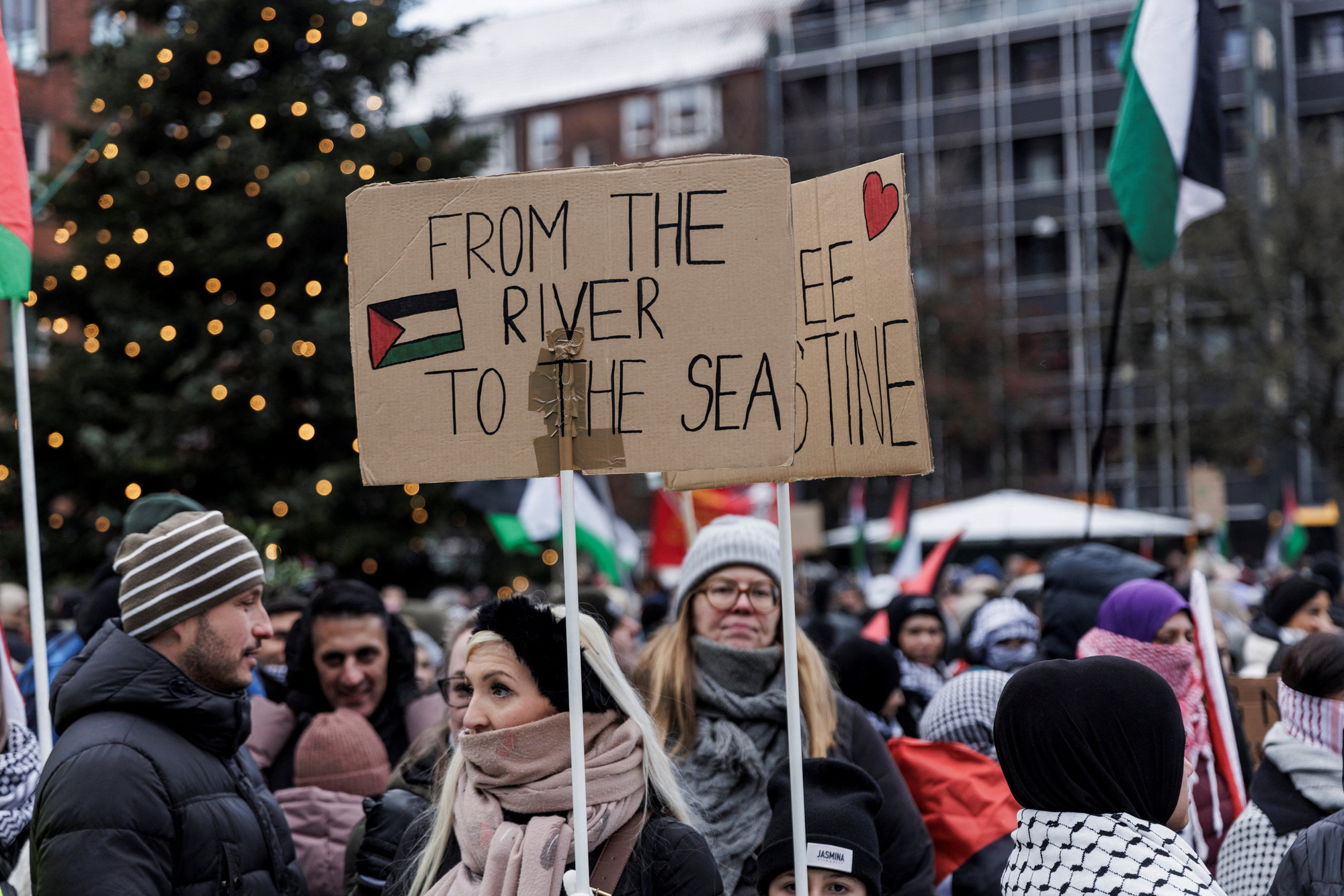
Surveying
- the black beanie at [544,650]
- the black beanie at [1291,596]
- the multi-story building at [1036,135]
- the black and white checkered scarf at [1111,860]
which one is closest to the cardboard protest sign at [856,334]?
the black beanie at [544,650]

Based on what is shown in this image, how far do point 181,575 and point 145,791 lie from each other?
1.74ft

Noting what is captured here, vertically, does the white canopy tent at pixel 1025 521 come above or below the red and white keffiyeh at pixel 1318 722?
below

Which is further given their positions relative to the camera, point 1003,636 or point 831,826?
point 1003,636

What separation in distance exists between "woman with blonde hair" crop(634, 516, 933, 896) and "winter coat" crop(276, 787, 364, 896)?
3.07 ft

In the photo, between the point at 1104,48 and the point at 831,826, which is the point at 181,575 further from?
the point at 1104,48

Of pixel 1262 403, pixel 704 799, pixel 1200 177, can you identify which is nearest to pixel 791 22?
pixel 1262 403

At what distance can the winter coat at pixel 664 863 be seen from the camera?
279cm

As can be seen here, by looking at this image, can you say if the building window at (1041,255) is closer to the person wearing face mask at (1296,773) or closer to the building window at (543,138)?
the building window at (543,138)

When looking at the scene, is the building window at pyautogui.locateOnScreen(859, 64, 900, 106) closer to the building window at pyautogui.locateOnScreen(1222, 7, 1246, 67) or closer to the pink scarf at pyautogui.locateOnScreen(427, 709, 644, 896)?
the building window at pyautogui.locateOnScreen(1222, 7, 1246, 67)

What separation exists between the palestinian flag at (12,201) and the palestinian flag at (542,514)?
679cm

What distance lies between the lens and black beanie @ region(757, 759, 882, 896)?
130 inches

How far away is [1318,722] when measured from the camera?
3754 millimetres

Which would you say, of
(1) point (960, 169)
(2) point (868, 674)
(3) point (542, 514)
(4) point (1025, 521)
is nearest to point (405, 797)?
(2) point (868, 674)

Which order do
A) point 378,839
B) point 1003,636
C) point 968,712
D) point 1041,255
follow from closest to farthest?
point 378,839 → point 968,712 → point 1003,636 → point 1041,255
